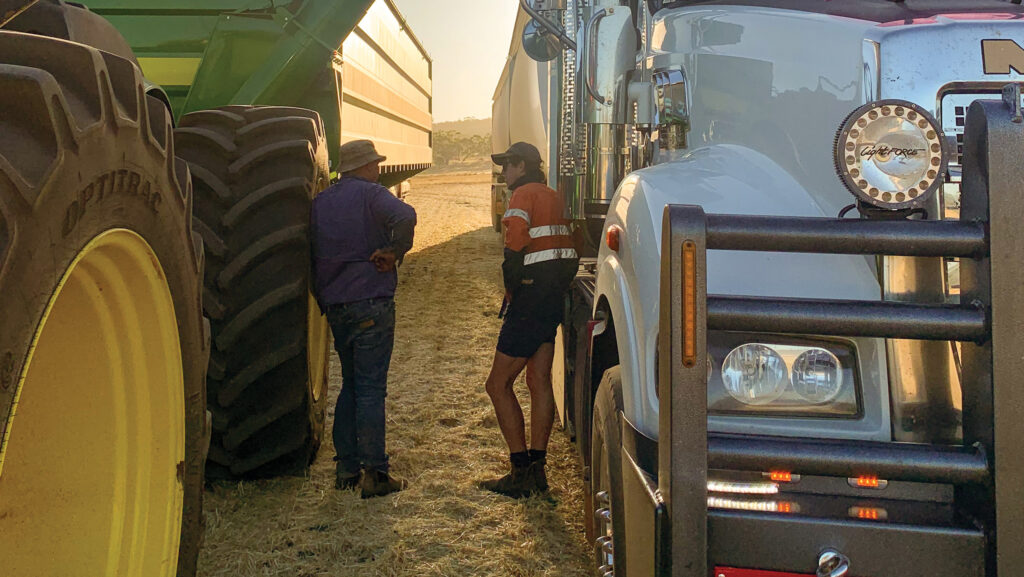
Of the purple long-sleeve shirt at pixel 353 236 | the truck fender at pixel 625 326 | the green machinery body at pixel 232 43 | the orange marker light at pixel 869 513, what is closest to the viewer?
the orange marker light at pixel 869 513

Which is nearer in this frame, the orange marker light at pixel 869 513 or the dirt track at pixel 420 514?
the orange marker light at pixel 869 513

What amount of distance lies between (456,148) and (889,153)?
69477mm

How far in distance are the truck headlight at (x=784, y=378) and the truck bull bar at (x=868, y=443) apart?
0.70 feet

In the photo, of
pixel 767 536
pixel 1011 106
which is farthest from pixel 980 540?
pixel 1011 106

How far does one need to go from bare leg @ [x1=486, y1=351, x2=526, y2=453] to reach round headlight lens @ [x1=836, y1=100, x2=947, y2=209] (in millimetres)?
2671

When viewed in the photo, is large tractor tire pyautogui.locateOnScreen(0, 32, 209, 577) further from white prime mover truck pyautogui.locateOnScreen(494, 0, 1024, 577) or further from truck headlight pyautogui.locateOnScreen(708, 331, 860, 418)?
truck headlight pyautogui.locateOnScreen(708, 331, 860, 418)

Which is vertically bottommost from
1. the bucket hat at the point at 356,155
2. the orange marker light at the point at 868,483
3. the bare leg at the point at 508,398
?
the bare leg at the point at 508,398

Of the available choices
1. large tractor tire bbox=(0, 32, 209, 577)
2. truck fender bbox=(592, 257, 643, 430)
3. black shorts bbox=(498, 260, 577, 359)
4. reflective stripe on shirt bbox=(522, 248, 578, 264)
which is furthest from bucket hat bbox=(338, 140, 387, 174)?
large tractor tire bbox=(0, 32, 209, 577)

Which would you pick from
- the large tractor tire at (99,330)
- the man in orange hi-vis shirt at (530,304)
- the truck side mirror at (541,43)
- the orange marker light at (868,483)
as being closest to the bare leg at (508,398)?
the man in orange hi-vis shirt at (530,304)

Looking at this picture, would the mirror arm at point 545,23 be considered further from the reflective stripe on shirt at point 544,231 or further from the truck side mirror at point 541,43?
the reflective stripe on shirt at point 544,231

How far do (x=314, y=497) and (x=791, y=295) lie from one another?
9.33 ft

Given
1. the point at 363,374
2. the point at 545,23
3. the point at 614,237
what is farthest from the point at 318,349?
the point at 614,237

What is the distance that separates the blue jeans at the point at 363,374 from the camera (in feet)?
14.7

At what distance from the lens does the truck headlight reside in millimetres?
2205
